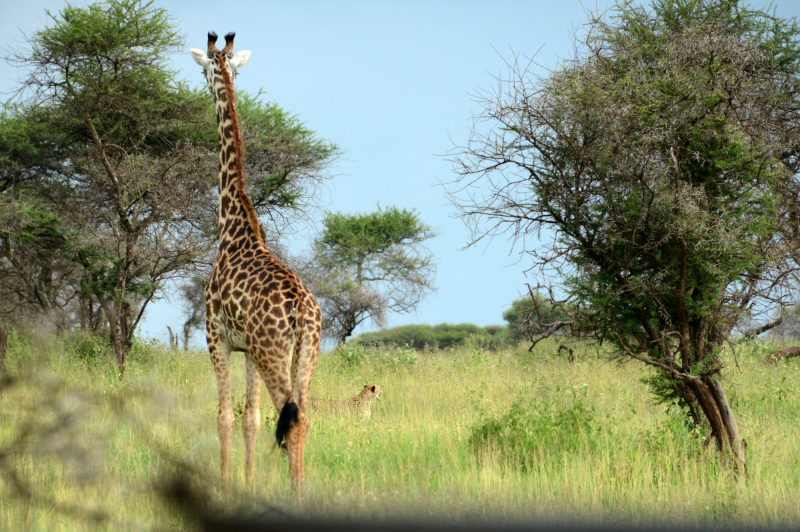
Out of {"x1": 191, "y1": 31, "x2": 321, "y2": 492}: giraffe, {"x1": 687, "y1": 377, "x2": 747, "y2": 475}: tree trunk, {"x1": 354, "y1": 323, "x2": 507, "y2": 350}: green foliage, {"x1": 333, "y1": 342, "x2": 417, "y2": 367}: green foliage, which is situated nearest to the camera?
{"x1": 191, "y1": 31, "x2": 321, "y2": 492}: giraffe

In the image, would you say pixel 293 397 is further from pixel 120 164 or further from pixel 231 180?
pixel 120 164

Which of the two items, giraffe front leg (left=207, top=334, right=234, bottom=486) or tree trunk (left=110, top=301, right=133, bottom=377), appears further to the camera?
tree trunk (left=110, top=301, right=133, bottom=377)

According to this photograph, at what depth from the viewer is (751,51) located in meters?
6.14

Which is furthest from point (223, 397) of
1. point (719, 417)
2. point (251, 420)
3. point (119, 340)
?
point (119, 340)

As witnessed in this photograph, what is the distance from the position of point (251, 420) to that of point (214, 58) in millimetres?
3667

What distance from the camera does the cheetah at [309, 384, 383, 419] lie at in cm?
807

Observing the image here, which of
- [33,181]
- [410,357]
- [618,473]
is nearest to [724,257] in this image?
[618,473]

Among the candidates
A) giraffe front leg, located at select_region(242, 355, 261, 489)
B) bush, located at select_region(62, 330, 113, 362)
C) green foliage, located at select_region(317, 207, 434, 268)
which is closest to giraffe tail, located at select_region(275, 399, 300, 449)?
giraffe front leg, located at select_region(242, 355, 261, 489)

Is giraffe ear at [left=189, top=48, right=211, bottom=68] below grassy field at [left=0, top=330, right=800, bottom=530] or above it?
above

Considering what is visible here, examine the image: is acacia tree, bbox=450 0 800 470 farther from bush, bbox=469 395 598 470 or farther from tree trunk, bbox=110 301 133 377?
tree trunk, bbox=110 301 133 377

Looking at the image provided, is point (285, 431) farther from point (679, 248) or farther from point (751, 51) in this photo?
point (751, 51)

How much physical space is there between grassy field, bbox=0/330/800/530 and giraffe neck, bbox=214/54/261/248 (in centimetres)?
155

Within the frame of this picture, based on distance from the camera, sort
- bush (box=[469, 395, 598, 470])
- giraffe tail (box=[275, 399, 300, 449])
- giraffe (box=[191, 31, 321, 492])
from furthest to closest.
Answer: bush (box=[469, 395, 598, 470])
giraffe (box=[191, 31, 321, 492])
giraffe tail (box=[275, 399, 300, 449])

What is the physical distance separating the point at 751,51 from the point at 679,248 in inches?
84.1
